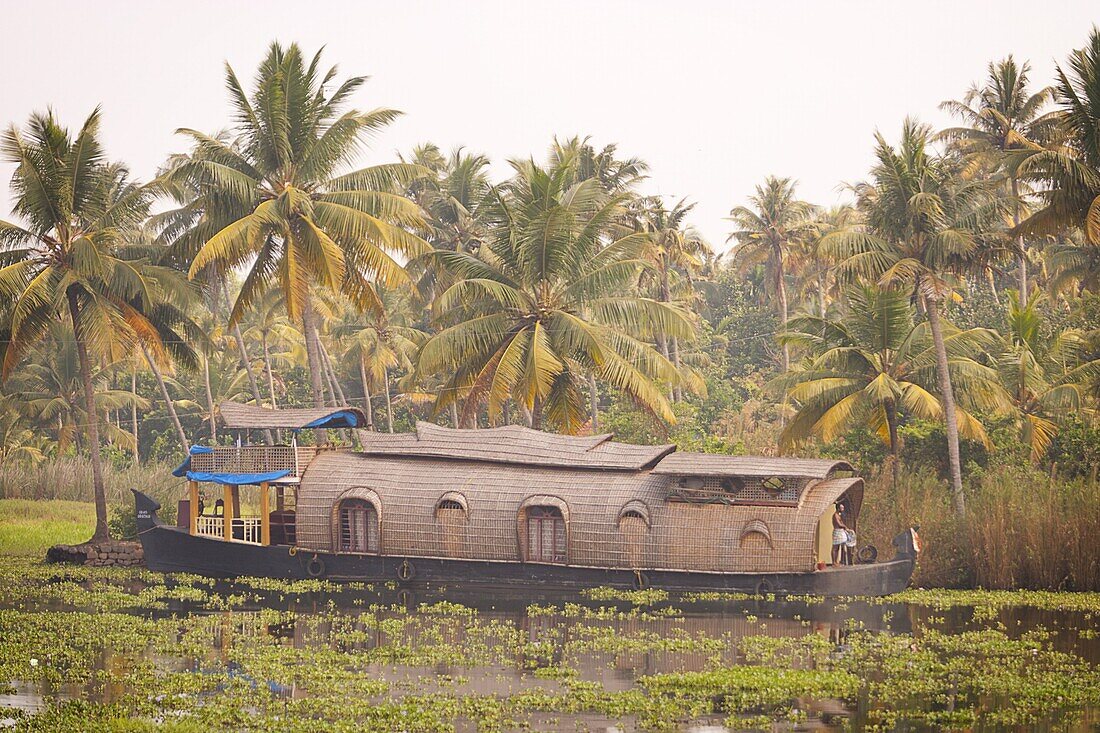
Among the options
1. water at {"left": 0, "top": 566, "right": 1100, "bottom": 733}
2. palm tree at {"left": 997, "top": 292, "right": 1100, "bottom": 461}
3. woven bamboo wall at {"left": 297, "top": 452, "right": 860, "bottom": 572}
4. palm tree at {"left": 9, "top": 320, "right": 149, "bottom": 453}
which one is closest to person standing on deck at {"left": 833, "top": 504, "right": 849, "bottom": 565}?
woven bamboo wall at {"left": 297, "top": 452, "right": 860, "bottom": 572}

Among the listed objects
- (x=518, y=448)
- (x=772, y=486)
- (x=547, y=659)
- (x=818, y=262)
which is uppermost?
(x=818, y=262)

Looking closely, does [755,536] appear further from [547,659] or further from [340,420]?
[340,420]

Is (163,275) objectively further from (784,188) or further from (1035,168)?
(784,188)

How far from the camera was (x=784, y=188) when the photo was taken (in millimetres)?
42062

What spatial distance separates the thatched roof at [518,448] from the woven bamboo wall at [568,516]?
0.17 meters

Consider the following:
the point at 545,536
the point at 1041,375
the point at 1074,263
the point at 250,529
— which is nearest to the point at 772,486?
the point at 545,536

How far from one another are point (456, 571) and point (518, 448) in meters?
2.38

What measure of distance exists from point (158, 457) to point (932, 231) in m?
33.1

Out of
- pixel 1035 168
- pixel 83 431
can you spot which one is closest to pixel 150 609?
pixel 1035 168

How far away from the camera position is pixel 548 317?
26.3 meters

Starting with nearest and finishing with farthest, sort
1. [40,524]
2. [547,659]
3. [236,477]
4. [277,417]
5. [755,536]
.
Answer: [547,659], [755,536], [236,477], [277,417], [40,524]

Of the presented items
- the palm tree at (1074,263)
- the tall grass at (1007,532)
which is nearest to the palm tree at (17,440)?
the tall grass at (1007,532)

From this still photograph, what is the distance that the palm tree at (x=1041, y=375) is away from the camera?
25562 mm

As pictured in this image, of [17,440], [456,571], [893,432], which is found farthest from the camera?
[17,440]
